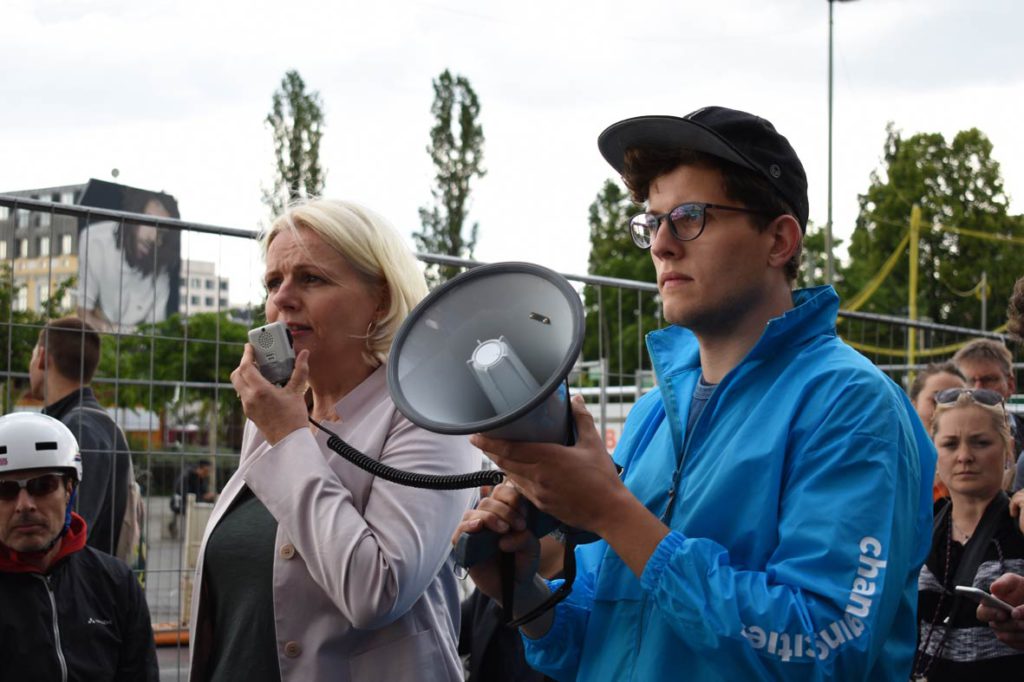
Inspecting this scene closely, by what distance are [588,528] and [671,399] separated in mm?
456

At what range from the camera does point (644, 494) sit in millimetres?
2107

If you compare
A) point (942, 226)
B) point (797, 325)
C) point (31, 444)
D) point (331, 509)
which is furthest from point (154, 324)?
point (942, 226)

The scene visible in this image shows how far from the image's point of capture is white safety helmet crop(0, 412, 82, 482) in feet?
12.3

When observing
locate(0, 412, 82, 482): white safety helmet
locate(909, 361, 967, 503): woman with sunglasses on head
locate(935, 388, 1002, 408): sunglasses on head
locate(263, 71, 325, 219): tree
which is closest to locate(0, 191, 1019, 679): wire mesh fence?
locate(0, 412, 82, 482): white safety helmet

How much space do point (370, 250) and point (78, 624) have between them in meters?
1.81

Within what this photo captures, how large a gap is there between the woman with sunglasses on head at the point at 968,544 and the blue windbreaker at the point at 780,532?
2.08m

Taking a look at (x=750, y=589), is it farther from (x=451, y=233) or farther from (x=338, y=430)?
(x=451, y=233)

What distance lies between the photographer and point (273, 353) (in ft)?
8.50

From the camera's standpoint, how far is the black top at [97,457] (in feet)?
14.1

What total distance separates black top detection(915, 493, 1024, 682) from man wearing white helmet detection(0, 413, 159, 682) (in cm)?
270

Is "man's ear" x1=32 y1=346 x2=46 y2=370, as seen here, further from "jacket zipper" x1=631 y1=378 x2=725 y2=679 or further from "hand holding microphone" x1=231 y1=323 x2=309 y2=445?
"jacket zipper" x1=631 y1=378 x2=725 y2=679

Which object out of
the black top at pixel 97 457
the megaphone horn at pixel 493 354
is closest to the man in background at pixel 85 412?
the black top at pixel 97 457

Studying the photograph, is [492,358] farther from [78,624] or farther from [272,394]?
Answer: [78,624]

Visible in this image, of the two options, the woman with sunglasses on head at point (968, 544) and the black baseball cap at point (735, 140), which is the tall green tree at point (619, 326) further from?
the black baseball cap at point (735, 140)
